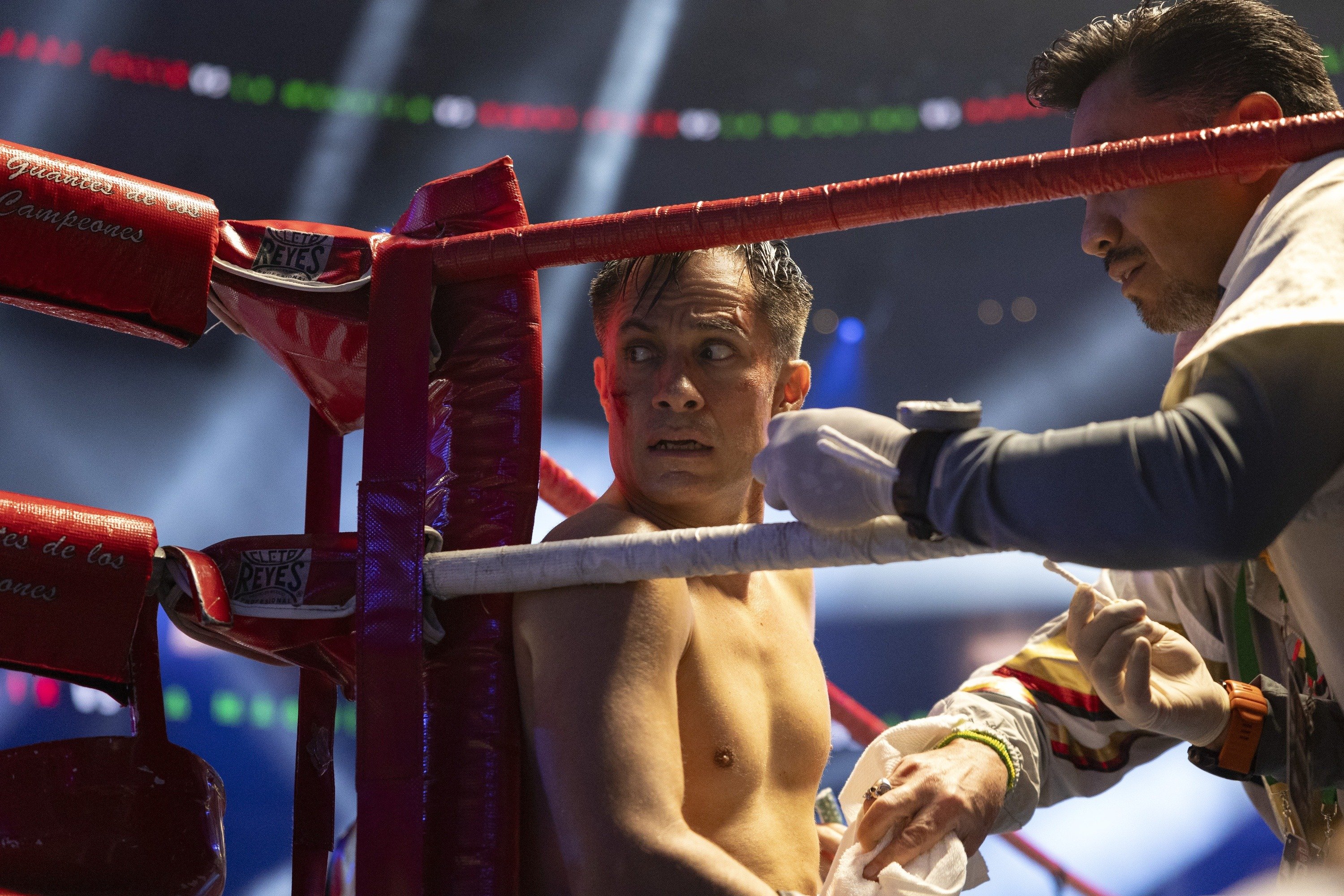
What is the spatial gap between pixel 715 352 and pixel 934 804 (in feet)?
1.63

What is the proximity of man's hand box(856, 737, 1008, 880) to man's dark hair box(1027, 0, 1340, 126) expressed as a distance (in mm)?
695

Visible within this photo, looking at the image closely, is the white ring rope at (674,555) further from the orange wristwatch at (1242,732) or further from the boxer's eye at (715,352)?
the orange wristwatch at (1242,732)

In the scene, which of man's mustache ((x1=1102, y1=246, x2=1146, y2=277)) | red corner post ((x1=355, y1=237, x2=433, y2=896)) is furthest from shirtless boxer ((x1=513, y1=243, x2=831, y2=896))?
man's mustache ((x1=1102, y1=246, x2=1146, y2=277))

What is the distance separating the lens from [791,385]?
50.6 inches

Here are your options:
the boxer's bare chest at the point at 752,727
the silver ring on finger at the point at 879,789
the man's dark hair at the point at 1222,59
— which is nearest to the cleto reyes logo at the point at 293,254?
the boxer's bare chest at the point at 752,727

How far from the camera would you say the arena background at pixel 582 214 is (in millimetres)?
3328

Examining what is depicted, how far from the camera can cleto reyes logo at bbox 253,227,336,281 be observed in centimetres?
106

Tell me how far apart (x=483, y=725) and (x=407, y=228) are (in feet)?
1.63

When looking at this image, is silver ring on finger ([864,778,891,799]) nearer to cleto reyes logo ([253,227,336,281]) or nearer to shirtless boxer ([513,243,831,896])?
shirtless boxer ([513,243,831,896])

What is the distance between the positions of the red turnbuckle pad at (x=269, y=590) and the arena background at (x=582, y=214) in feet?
8.24

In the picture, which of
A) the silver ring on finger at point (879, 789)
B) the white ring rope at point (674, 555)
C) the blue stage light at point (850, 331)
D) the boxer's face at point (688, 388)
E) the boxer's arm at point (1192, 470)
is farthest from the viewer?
the blue stage light at point (850, 331)

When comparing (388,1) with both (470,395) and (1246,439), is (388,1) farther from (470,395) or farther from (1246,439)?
(1246,439)

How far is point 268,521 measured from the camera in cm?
346

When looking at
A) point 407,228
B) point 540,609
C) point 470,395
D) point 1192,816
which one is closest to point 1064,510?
point 540,609
